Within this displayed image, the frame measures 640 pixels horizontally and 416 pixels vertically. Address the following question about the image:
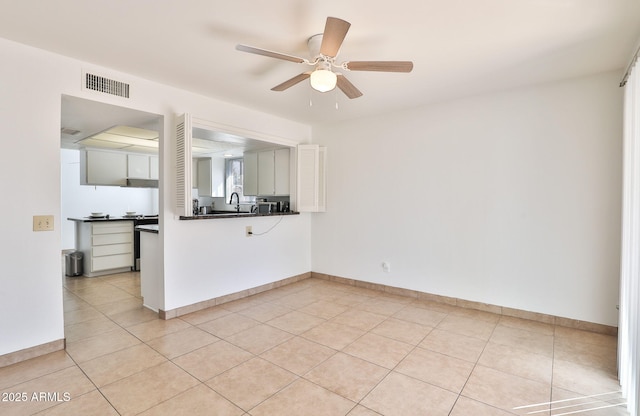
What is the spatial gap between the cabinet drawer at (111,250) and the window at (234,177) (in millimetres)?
2005

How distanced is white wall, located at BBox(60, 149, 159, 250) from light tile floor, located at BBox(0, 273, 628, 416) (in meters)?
4.43

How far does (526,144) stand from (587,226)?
0.97 meters

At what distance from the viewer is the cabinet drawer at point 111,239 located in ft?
16.8

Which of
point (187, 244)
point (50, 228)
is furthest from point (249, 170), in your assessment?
point (50, 228)

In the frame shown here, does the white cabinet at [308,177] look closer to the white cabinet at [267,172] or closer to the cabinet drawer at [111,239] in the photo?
the white cabinet at [267,172]

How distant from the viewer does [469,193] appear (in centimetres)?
360

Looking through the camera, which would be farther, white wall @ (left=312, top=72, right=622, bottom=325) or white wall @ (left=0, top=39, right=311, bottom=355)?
white wall @ (left=312, top=72, right=622, bottom=325)

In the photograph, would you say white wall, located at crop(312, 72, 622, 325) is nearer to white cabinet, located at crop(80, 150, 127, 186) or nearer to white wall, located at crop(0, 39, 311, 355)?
white wall, located at crop(0, 39, 311, 355)

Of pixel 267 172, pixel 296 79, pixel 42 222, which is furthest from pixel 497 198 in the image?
pixel 42 222

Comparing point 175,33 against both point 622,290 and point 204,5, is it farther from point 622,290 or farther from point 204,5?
point 622,290

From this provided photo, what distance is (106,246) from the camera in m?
5.23

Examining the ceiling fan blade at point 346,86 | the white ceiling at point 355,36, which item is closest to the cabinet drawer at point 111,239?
the white ceiling at point 355,36

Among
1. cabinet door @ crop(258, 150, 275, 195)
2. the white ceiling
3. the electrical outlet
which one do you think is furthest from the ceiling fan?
cabinet door @ crop(258, 150, 275, 195)

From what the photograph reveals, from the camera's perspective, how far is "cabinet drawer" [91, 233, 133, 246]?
201 inches
